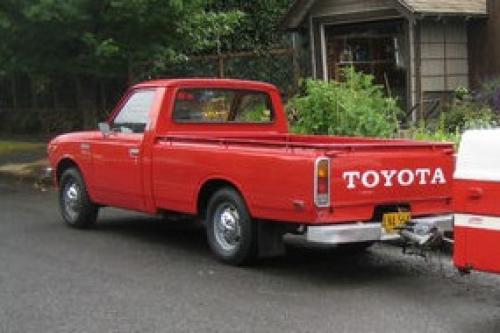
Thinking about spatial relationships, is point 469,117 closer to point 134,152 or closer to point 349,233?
point 134,152

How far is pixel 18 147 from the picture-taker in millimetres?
21609

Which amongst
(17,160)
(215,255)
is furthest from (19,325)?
(17,160)

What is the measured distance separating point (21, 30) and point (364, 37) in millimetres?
7521

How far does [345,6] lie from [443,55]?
2333mm

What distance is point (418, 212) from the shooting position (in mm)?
8180

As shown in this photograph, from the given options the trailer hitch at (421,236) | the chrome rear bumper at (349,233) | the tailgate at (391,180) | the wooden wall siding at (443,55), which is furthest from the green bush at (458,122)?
the chrome rear bumper at (349,233)

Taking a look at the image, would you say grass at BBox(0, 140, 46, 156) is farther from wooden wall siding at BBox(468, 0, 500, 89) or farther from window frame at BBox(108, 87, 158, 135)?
window frame at BBox(108, 87, 158, 135)

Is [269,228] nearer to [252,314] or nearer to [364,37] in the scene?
[252,314]

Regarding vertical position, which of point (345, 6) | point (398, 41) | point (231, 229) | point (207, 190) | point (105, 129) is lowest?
point (231, 229)

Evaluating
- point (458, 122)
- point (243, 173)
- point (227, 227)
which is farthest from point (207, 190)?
point (458, 122)

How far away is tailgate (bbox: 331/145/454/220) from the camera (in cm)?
767

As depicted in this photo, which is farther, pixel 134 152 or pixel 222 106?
pixel 222 106

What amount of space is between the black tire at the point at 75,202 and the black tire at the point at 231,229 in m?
2.62

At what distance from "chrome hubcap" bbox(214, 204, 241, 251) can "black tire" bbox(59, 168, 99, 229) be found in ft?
8.77
